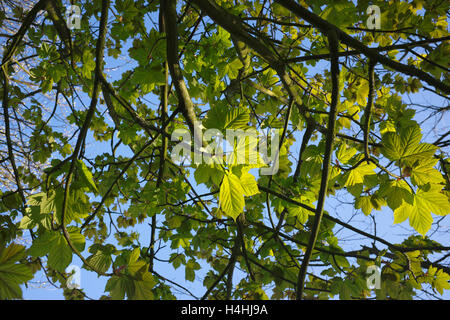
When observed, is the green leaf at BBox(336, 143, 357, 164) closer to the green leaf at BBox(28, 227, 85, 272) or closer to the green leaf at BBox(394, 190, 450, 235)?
the green leaf at BBox(394, 190, 450, 235)

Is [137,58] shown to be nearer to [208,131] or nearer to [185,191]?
[208,131]

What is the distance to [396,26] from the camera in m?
1.50

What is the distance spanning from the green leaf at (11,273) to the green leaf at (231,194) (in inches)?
18.7

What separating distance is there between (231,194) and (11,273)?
528 mm

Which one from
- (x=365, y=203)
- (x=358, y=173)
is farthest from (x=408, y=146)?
(x=365, y=203)

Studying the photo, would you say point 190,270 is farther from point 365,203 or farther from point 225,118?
point 225,118

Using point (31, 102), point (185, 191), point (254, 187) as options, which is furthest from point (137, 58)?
point (31, 102)

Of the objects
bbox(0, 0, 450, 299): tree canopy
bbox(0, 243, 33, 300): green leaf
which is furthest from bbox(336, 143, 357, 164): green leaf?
bbox(0, 243, 33, 300): green leaf

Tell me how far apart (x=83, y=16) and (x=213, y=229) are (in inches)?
76.1

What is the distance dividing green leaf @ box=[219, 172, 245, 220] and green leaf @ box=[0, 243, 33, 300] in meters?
0.47

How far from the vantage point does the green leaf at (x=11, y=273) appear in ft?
1.91

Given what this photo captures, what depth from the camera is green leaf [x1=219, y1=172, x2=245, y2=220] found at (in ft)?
2.58

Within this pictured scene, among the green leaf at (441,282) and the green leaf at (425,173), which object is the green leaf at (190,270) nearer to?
the green leaf at (441,282)
